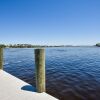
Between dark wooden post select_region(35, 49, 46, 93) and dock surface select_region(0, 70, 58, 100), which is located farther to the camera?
dark wooden post select_region(35, 49, 46, 93)

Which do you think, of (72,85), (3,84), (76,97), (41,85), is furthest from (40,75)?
(72,85)

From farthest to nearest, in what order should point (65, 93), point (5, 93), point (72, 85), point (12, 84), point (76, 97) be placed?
point (72, 85)
point (65, 93)
point (76, 97)
point (12, 84)
point (5, 93)

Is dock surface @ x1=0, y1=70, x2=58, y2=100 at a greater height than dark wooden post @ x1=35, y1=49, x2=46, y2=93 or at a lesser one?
lesser

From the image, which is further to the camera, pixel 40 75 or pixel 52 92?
pixel 52 92

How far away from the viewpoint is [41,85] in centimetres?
605

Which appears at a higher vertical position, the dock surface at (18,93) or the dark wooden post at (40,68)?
the dark wooden post at (40,68)

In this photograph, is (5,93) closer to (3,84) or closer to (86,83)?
(3,84)

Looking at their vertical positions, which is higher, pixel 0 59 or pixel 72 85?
pixel 0 59

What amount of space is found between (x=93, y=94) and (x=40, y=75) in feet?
12.7

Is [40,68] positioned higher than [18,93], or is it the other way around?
[40,68]

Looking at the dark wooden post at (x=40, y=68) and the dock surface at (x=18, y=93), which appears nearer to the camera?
the dock surface at (x=18, y=93)

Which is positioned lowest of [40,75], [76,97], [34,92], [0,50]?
[76,97]

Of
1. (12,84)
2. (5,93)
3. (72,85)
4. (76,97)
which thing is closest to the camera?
(5,93)

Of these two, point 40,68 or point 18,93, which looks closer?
point 18,93
